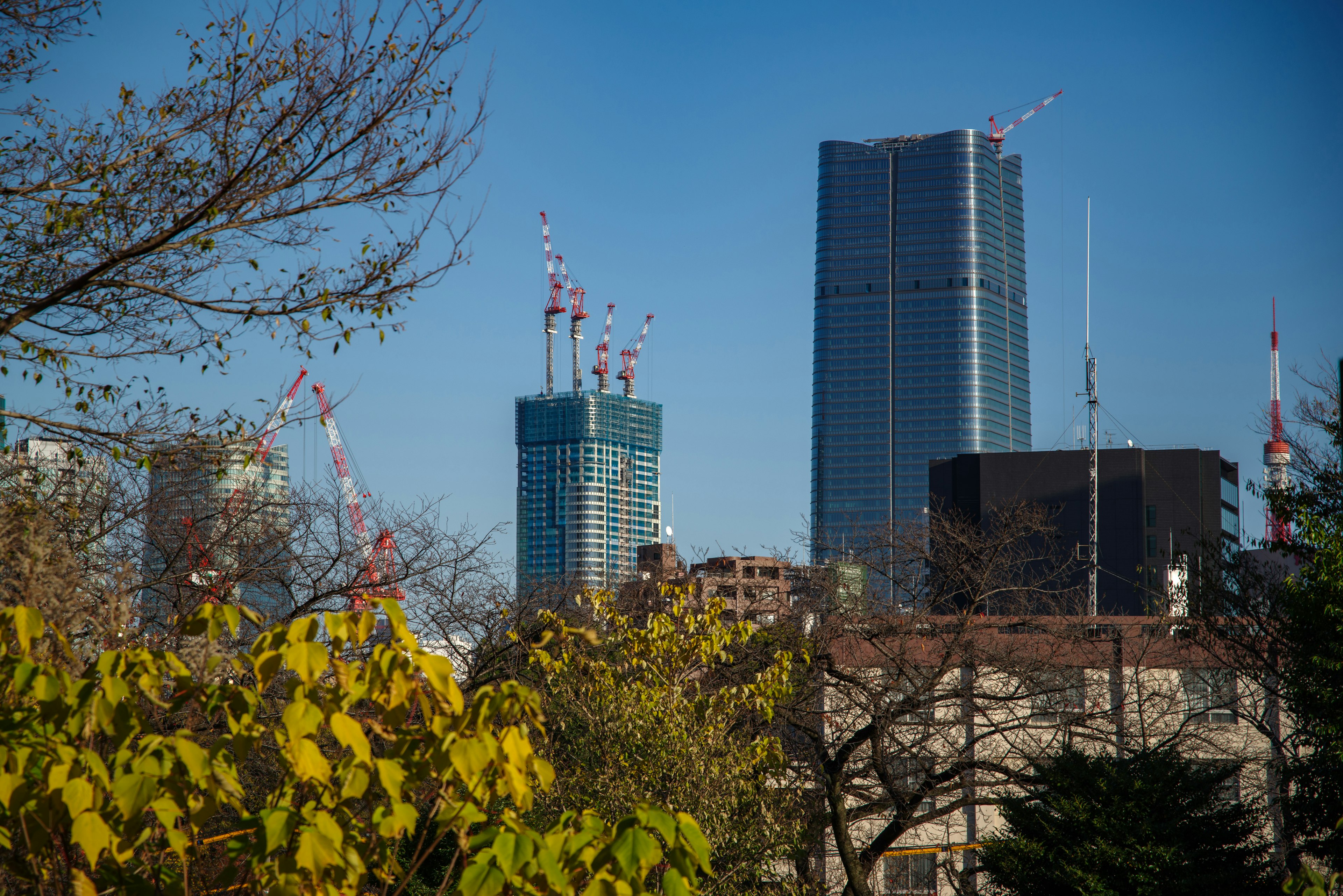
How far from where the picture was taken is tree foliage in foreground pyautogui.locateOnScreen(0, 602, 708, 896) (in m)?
3.07

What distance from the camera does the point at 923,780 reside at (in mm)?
17000

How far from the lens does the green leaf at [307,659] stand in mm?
3127

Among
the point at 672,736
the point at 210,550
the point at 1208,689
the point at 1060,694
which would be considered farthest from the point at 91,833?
the point at 1208,689

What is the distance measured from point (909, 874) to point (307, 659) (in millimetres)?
23212

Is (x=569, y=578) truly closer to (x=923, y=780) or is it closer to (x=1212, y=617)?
(x=923, y=780)

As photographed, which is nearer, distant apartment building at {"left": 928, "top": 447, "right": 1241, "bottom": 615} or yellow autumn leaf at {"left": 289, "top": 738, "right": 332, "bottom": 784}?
yellow autumn leaf at {"left": 289, "top": 738, "right": 332, "bottom": 784}

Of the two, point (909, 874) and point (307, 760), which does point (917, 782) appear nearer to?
point (909, 874)

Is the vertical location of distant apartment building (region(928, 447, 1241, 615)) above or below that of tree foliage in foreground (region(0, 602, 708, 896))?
above

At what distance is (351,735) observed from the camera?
10.1ft

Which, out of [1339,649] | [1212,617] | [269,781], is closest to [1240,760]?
[1339,649]

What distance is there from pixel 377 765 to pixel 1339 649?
49.4 ft

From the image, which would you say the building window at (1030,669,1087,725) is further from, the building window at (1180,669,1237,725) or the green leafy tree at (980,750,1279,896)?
the building window at (1180,669,1237,725)

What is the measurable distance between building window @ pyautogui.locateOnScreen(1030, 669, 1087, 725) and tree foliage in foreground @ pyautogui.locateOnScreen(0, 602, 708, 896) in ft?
44.9

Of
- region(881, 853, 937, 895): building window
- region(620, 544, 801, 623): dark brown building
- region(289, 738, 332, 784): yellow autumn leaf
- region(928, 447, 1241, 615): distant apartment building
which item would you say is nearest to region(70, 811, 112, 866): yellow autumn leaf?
region(289, 738, 332, 784): yellow autumn leaf
